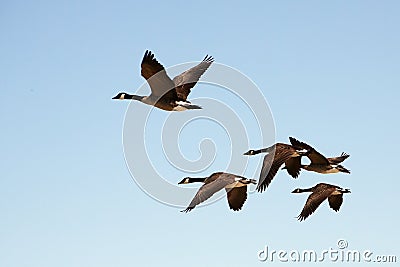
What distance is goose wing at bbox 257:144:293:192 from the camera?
19.3 meters

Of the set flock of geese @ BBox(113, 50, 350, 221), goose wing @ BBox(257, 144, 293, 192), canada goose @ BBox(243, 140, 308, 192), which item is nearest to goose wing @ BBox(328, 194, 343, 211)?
flock of geese @ BBox(113, 50, 350, 221)

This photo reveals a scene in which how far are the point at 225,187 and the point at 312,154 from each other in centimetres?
249

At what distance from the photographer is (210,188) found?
64.8 ft

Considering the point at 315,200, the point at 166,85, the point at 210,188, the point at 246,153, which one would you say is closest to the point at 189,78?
the point at 166,85

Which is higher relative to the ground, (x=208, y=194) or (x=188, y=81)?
(x=188, y=81)

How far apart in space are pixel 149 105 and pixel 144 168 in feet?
4.99

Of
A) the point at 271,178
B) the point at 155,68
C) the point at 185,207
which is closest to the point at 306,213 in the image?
the point at 271,178

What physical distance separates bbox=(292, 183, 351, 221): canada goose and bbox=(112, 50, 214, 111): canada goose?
5813mm

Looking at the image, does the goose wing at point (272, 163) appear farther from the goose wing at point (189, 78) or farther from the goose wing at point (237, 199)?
the goose wing at point (189, 78)

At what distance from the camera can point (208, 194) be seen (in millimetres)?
19562

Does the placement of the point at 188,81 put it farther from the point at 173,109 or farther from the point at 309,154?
the point at 309,154

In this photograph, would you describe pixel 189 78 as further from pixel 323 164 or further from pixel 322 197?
pixel 322 197

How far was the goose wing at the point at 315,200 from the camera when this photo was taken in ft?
75.4

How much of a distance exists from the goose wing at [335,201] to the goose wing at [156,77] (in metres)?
7.18
